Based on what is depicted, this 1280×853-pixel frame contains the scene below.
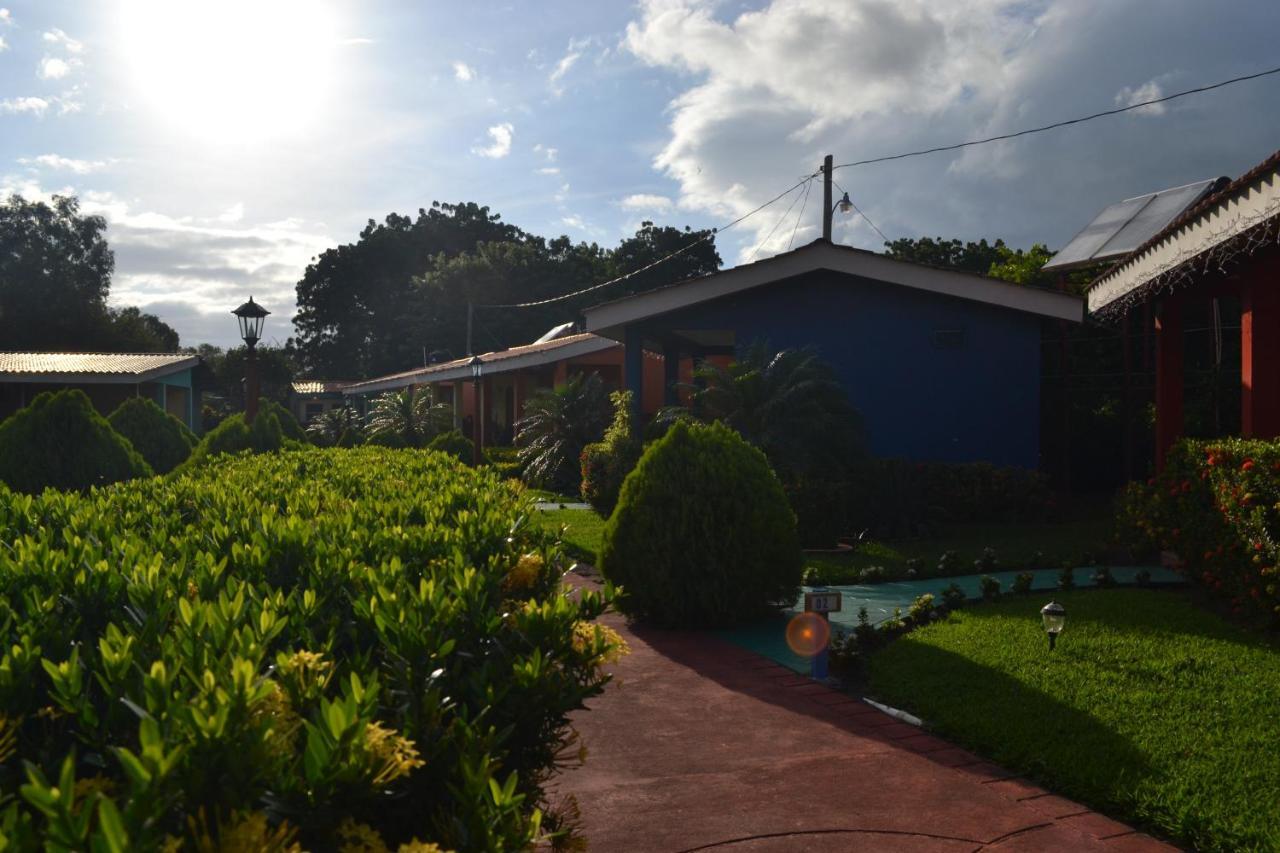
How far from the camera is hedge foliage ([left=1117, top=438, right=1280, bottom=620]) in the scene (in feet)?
25.0

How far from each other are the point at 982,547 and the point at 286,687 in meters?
12.3

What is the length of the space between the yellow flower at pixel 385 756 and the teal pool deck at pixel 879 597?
5.69m

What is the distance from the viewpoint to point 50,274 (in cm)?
5753

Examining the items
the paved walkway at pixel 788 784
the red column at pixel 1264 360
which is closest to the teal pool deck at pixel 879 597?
the paved walkway at pixel 788 784

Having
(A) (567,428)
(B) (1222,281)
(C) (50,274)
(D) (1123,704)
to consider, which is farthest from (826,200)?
(C) (50,274)

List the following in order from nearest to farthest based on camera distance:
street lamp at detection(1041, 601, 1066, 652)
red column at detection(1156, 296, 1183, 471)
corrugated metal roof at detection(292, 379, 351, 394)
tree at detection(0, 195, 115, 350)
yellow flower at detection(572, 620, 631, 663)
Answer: yellow flower at detection(572, 620, 631, 663), street lamp at detection(1041, 601, 1066, 652), red column at detection(1156, 296, 1183, 471), tree at detection(0, 195, 115, 350), corrugated metal roof at detection(292, 379, 351, 394)

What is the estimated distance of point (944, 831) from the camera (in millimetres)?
4602

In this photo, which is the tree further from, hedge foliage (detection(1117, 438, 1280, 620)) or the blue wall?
hedge foliage (detection(1117, 438, 1280, 620))

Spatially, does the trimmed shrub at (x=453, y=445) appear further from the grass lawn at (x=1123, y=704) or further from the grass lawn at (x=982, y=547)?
the grass lawn at (x=1123, y=704)

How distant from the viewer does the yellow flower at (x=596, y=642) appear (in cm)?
336

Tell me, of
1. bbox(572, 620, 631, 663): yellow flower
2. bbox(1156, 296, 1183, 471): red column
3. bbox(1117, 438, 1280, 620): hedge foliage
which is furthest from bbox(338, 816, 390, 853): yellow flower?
bbox(1156, 296, 1183, 471): red column

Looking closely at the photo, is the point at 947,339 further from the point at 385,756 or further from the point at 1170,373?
the point at 385,756

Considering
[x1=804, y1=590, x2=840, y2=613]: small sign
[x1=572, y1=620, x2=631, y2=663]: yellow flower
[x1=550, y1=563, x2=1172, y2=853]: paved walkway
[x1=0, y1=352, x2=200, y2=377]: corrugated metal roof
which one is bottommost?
[x1=550, y1=563, x2=1172, y2=853]: paved walkway

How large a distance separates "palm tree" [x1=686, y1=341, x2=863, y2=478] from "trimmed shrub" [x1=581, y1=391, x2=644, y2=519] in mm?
2056
